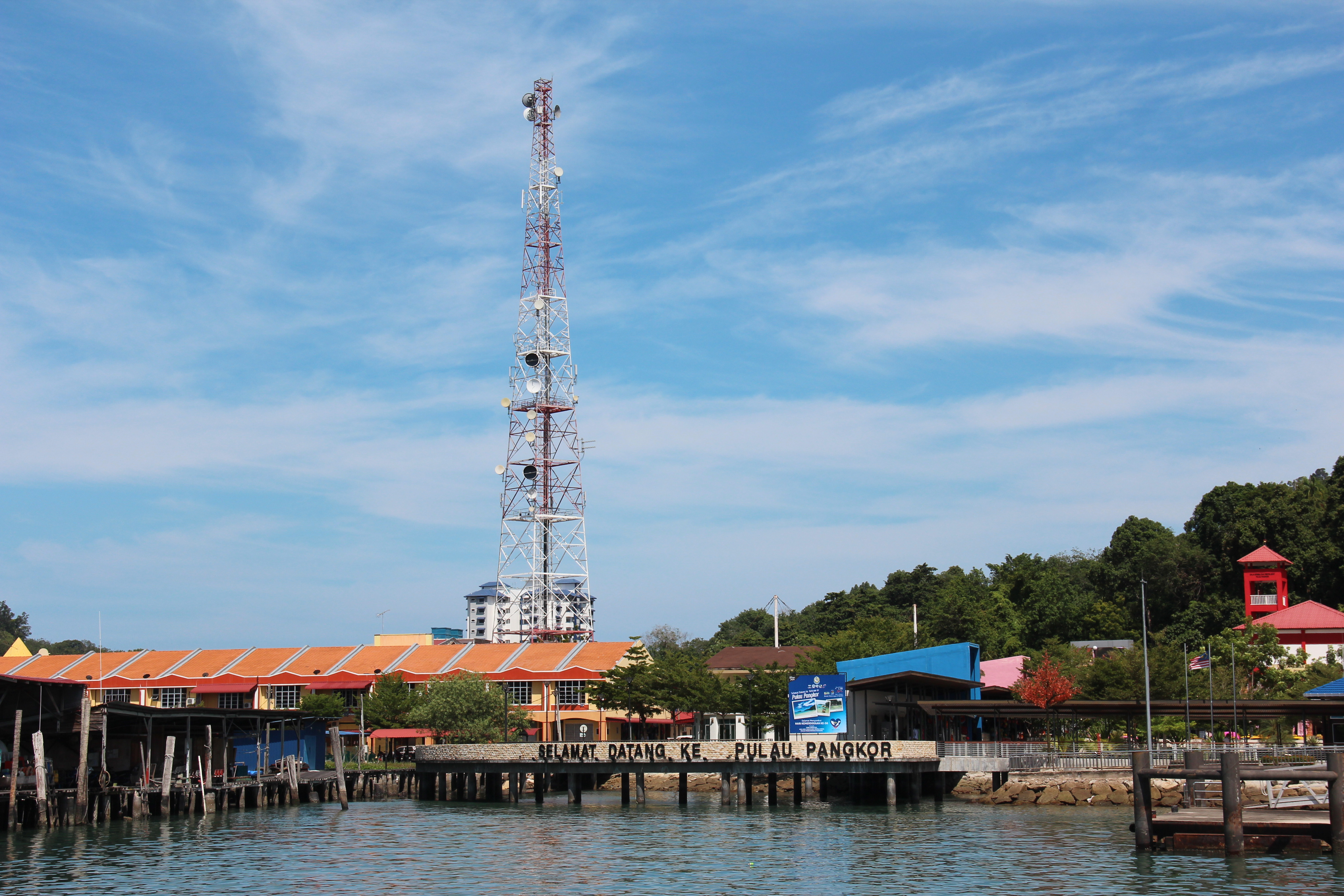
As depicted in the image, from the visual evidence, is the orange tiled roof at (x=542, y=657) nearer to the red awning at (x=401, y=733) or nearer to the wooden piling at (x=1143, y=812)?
the red awning at (x=401, y=733)

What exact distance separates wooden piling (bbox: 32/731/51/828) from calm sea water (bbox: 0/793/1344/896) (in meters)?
1.03

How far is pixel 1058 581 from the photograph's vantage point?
430ft

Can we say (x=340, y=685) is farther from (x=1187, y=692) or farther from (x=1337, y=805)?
(x=1337, y=805)

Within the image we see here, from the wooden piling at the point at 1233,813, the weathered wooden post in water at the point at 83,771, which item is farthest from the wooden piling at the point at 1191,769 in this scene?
the weathered wooden post in water at the point at 83,771

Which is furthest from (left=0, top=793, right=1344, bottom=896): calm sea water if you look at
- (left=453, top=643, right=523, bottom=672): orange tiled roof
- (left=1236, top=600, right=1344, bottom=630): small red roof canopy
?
(left=1236, top=600, right=1344, bottom=630): small red roof canopy

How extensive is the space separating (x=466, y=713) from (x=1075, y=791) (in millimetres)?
44968

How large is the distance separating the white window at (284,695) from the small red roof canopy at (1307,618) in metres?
77.9

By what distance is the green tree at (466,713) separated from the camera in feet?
292

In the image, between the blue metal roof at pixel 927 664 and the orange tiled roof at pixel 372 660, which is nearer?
the blue metal roof at pixel 927 664

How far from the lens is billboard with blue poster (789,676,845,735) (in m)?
65.5

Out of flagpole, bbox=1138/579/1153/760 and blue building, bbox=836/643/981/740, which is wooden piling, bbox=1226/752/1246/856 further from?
blue building, bbox=836/643/981/740

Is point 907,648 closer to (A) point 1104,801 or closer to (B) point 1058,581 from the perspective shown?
(B) point 1058,581

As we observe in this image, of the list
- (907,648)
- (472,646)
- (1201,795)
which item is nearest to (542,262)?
(472,646)

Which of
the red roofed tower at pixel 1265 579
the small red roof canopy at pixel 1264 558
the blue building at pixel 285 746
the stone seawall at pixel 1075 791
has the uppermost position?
the small red roof canopy at pixel 1264 558
